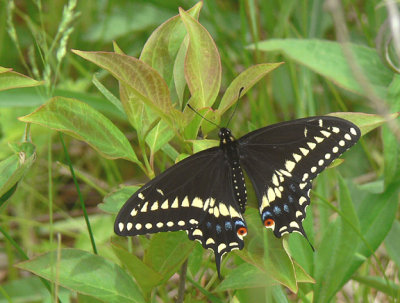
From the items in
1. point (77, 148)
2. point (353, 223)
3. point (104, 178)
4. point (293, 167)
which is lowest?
point (353, 223)

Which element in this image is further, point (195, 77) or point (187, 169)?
point (187, 169)

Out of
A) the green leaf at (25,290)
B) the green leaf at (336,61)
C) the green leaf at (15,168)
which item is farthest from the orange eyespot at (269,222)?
the green leaf at (25,290)

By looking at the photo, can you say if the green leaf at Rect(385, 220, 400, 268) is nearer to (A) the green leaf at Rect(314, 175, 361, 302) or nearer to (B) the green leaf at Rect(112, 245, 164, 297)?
(A) the green leaf at Rect(314, 175, 361, 302)

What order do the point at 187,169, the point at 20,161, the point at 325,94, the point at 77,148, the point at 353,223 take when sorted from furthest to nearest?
1. the point at 77,148
2. the point at 325,94
3. the point at 353,223
4. the point at 187,169
5. the point at 20,161

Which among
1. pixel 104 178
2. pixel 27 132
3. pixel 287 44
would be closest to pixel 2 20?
pixel 104 178

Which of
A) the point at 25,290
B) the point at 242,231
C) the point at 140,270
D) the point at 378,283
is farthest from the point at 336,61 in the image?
the point at 25,290

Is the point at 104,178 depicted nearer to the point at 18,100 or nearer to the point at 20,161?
the point at 18,100

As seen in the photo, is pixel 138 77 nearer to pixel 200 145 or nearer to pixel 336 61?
pixel 200 145
